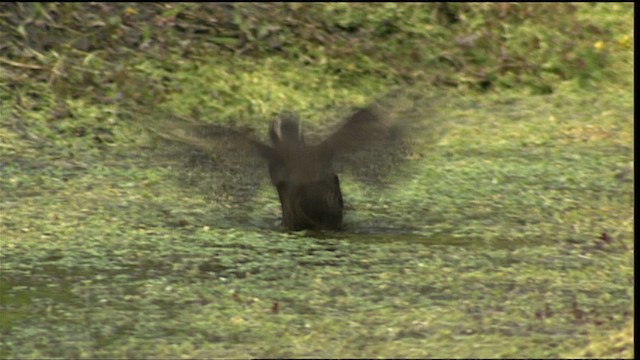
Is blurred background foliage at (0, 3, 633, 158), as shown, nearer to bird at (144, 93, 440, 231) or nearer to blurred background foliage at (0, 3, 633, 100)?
blurred background foliage at (0, 3, 633, 100)

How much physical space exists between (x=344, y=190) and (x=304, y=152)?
782 millimetres

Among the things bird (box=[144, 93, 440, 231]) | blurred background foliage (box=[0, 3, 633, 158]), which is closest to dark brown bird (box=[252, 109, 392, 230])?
bird (box=[144, 93, 440, 231])

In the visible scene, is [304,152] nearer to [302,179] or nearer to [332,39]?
[302,179]

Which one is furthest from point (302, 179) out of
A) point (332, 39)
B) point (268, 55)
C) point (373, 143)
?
point (332, 39)

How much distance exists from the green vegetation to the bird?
0.09 meters

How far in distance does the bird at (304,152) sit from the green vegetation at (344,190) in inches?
3.7

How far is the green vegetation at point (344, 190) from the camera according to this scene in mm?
4844

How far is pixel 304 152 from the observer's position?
5.89 meters

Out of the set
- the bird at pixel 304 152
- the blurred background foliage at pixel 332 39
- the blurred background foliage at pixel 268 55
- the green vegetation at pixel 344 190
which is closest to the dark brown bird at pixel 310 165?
the bird at pixel 304 152

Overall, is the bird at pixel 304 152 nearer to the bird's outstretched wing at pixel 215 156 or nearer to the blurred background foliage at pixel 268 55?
the bird's outstretched wing at pixel 215 156

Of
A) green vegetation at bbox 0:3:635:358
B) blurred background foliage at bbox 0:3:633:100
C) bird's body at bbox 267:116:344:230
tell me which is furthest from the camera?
blurred background foliage at bbox 0:3:633:100

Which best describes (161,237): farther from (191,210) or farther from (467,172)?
(467,172)

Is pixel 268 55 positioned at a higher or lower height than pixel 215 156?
higher

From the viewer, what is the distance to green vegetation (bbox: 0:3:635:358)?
484 centimetres
